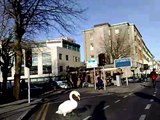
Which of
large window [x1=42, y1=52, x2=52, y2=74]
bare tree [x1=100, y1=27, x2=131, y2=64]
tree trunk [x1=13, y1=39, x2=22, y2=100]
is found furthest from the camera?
large window [x1=42, y1=52, x2=52, y2=74]

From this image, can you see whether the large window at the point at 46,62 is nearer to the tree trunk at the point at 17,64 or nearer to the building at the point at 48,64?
the building at the point at 48,64

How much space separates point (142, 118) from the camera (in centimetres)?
1145

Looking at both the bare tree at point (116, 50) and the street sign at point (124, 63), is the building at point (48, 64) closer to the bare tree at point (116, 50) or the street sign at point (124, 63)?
the bare tree at point (116, 50)

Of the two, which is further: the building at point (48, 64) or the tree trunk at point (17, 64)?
the building at point (48, 64)

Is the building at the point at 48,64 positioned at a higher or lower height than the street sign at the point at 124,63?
higher

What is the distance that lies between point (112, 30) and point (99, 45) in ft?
22.5

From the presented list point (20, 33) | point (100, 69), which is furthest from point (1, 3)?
point (100, 69)

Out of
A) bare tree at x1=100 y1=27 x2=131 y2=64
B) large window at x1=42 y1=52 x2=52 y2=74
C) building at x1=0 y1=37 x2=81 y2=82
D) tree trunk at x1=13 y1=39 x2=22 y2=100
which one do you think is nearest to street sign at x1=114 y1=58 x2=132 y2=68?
tree trunk at x1=13 y1=39 x2=22 y2=100

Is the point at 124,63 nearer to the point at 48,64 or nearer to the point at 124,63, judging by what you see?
the point at 124,63

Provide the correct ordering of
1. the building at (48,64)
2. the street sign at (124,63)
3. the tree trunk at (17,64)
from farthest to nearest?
the building at (48,64)
the street sign at (124,63)
the tree trunk at (17,64)

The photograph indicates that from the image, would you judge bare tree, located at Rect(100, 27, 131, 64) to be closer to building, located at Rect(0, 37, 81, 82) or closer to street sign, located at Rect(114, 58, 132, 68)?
building, located at Rect(0, 37, 81, 82)

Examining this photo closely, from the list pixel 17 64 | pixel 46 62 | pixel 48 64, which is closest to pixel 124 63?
pixel 17 64

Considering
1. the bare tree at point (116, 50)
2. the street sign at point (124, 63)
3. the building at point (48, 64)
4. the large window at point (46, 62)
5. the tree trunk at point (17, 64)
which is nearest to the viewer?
the tree trunk at point (17, 64)

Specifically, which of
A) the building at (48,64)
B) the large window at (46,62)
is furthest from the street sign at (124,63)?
the large window at (46,62)
